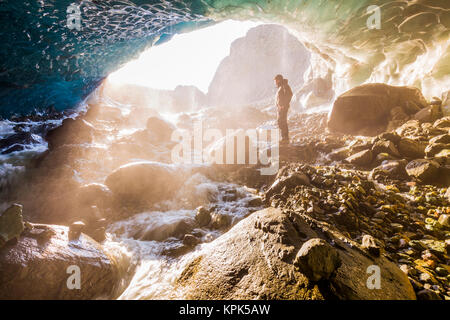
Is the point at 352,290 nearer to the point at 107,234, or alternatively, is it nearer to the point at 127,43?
the point at 107,234

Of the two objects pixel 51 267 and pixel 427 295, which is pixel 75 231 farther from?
pixel 427 295

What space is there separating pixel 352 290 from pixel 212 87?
255 feet

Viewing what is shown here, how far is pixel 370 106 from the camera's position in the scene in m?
6.96

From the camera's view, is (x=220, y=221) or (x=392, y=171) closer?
(x=220, y=221)

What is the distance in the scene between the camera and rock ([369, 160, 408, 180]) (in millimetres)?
3938

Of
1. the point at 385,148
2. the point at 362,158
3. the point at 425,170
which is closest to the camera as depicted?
the point at 425,170

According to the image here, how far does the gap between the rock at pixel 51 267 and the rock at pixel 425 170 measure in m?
5.93

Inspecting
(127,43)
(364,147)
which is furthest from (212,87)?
(364,147)

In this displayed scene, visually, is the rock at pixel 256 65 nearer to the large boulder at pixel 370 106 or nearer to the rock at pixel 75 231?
the large boulder at pixel 370 106

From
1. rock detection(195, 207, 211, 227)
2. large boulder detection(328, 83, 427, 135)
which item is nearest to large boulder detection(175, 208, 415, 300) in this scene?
rock detection(195, 207, 211, 227)

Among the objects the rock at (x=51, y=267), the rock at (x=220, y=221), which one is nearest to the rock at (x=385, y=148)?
the rock at (x=220, y=221)

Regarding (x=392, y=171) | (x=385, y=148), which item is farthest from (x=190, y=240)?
(x=385, y=148)

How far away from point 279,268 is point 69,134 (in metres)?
11.1

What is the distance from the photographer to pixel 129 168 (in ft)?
18.2
